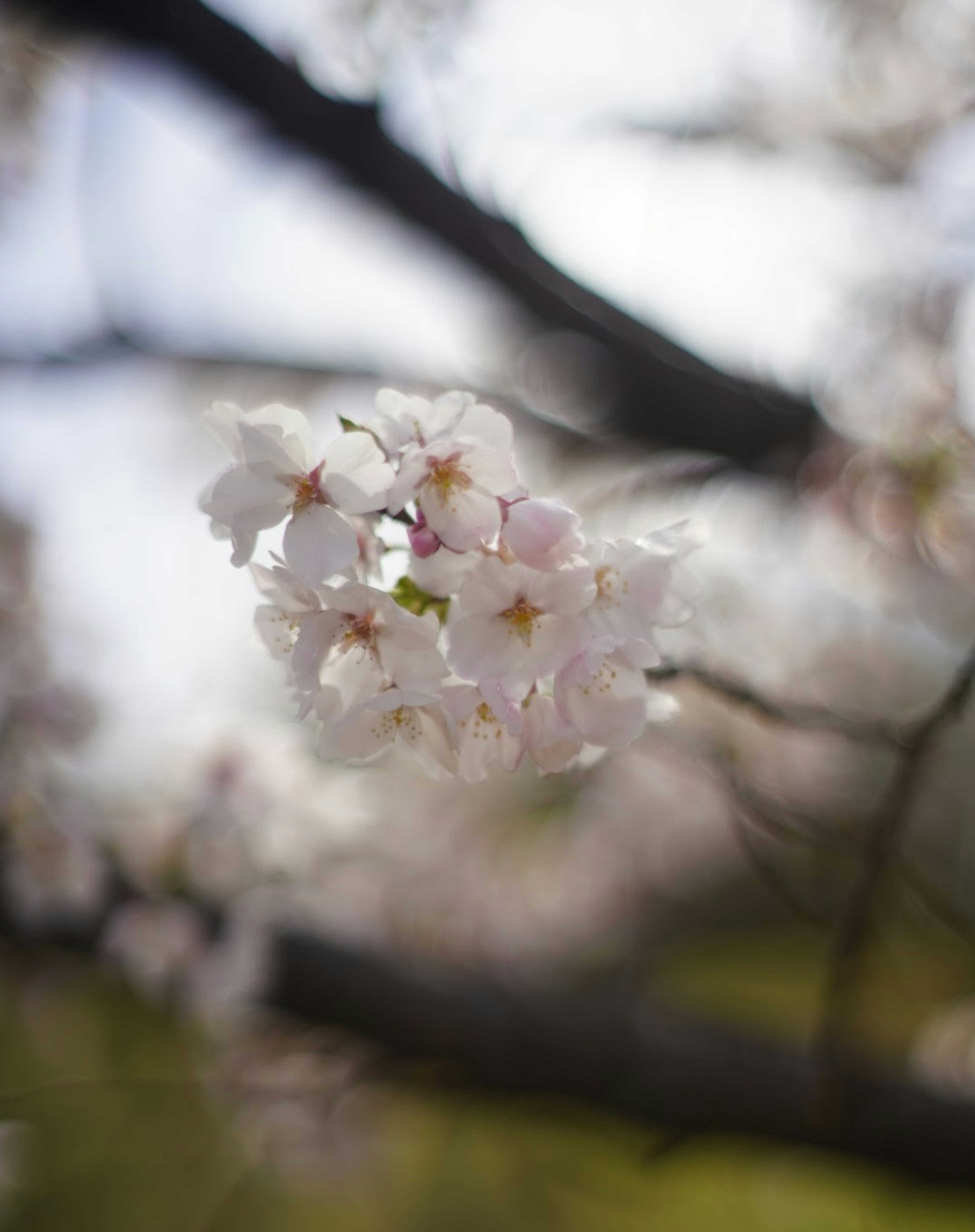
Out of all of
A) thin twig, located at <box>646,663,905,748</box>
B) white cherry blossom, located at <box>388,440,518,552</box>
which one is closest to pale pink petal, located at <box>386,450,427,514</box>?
white cherry blossom, located at <box>388,440,518,552</box>

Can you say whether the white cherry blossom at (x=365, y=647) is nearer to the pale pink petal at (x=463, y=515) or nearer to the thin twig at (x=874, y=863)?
the pale pink petal at (x=463, y=515)

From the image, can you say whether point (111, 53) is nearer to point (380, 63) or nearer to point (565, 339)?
point (380, 63)

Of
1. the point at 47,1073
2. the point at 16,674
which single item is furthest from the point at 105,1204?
the point at 16,674

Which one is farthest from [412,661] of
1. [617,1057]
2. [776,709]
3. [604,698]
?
[617,1057]

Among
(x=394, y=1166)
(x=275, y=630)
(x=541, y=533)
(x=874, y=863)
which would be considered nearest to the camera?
(x=541, y=533)

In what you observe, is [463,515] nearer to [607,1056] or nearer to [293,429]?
[293,429]

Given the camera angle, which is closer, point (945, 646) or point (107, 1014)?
point (945, 646)
